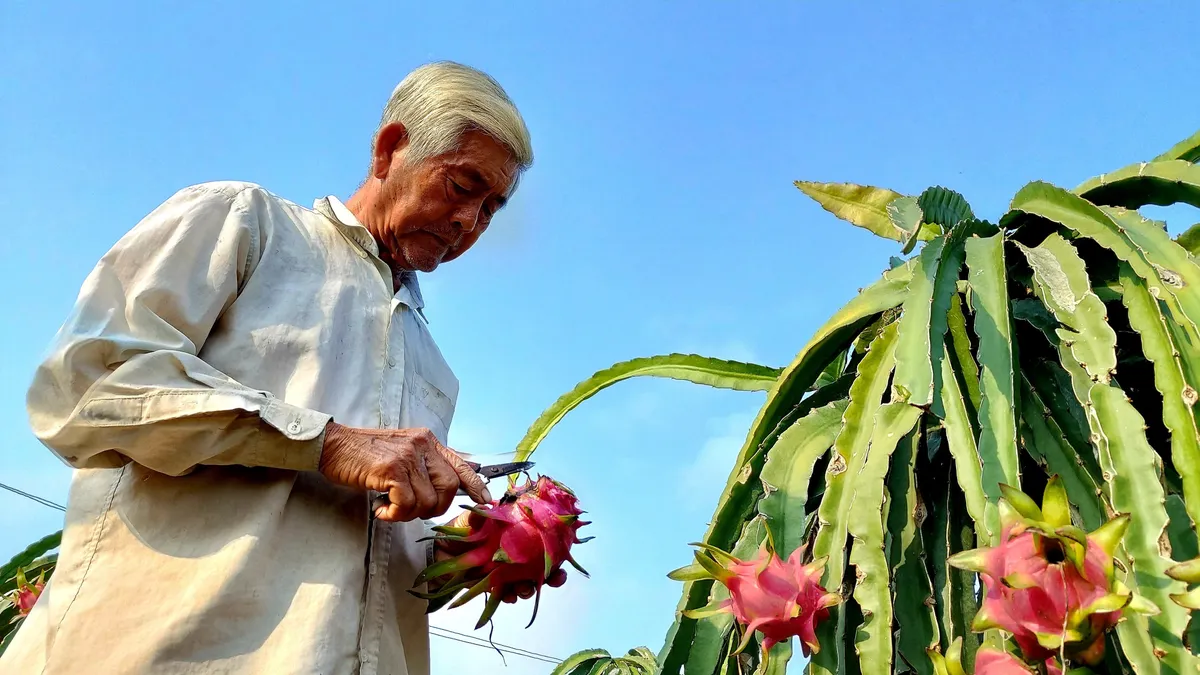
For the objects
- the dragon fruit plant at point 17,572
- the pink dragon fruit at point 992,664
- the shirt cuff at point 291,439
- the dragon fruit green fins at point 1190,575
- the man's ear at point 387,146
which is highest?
the man's ear at point 387,146

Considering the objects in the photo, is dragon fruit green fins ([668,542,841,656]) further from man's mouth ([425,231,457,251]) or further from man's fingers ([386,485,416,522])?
man's mouth ([425,231,457,251])

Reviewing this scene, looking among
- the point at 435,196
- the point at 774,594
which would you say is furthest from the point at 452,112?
the point at 774,594

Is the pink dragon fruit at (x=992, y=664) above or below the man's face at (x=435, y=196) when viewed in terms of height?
below

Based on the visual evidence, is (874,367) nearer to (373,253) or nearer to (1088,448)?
(1088,448)

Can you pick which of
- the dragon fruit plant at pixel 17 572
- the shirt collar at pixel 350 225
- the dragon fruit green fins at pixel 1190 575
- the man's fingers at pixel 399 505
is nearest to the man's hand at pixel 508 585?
the man's fingers at pixel 399 505

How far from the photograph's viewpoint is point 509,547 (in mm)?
1407

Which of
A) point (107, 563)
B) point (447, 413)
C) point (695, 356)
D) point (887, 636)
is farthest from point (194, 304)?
point (695, 356)

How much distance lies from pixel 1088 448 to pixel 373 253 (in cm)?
113

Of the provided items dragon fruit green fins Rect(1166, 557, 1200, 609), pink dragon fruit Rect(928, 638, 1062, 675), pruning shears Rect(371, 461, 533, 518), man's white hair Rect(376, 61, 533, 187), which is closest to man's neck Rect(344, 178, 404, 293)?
man's white hair Rect(376, 61, 533, 187)

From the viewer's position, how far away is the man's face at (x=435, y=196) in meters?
1.72

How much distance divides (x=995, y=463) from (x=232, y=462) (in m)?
0.95

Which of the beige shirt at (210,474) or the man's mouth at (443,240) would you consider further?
the man's mouth at (443,240)

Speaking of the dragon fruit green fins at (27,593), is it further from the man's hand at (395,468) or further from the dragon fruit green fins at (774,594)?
the dragon fruit green fins at (774,594)

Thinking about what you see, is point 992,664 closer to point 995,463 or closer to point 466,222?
point 995,463
